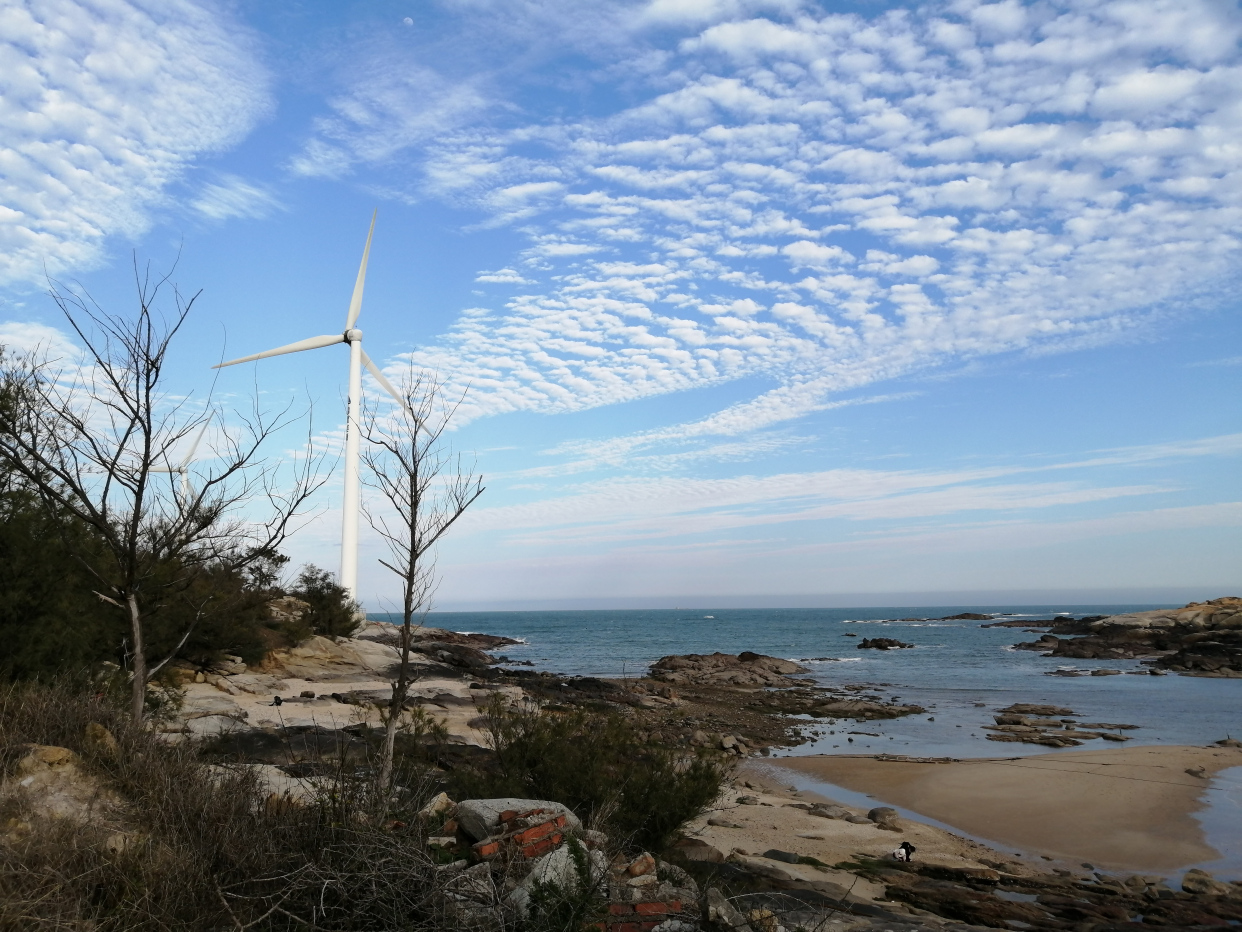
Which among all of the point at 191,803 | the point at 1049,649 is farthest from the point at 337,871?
the point at 1049,649

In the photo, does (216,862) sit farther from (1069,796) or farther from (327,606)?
(327,606)

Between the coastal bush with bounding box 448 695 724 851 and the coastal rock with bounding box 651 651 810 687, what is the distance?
28.7 meters

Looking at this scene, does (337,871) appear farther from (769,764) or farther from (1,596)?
(769,764)

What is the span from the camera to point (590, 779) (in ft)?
33.5

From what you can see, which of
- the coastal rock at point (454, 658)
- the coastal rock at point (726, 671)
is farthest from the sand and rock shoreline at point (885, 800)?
the coastal rock at point (454, 658)

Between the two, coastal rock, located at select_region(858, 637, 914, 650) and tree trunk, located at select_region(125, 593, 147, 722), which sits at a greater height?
tree trunk, located at select_region(125, 593, 147, 722)

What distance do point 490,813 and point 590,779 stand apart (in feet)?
9.76

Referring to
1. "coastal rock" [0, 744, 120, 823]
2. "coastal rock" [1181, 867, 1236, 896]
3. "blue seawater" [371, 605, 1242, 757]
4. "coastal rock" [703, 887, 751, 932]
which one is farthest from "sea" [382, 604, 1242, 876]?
"coastal rock" [703, 887, 751, 932]

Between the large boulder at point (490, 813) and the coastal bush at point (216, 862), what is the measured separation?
2.64 ft

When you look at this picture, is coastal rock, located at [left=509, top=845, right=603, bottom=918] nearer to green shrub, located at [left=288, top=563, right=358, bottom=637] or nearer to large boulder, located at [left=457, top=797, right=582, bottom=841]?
large boulder, located at [left=457, top=797, right=582, bottom=841]

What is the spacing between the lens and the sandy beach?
548 inches

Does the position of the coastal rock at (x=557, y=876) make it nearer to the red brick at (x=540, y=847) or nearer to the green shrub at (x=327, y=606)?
the red brick at (x=540, y=847)

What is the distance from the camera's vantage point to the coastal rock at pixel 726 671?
40188 millimetres

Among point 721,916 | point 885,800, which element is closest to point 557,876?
point 721,916
